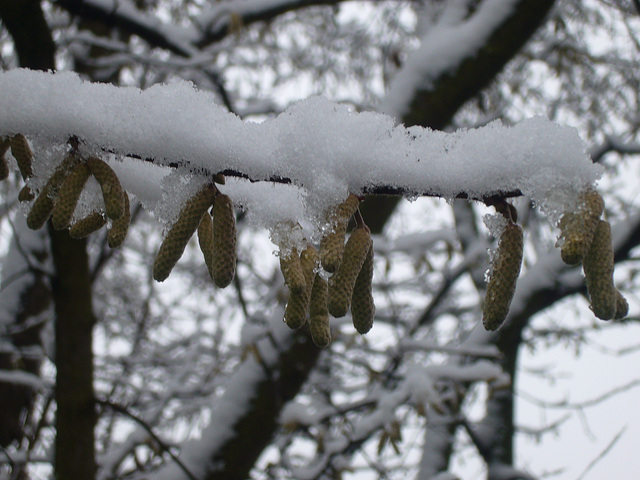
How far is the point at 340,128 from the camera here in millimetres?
1042

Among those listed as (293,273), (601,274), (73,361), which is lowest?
(601,274)

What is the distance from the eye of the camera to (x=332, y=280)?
2.81ft

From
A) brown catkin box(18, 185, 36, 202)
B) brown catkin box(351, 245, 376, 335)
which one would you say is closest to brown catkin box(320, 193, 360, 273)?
brown catkin box(351, 245, 376, 335)

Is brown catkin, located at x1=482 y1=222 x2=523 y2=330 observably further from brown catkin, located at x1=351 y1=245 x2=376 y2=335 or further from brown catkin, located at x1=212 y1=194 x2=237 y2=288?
brown catkin, located at x1=212 y1=194 x2=237 y2=288

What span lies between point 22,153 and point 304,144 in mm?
523

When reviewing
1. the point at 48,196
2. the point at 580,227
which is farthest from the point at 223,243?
the point at 580,227

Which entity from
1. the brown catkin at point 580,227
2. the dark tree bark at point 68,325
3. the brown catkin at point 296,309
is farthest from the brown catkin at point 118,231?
the dark tree bark at point 68,325

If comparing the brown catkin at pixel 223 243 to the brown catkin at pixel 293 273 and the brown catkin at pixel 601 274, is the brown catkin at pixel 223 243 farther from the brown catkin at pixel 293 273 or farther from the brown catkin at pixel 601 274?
the brown catkin at pixel 601 274

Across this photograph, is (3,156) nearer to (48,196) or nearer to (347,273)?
(48,196)

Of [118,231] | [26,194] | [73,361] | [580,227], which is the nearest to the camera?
[580,227]

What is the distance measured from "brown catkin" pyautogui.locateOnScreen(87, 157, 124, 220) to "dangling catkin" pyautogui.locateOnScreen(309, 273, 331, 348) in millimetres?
354

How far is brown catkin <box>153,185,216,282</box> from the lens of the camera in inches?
35.8

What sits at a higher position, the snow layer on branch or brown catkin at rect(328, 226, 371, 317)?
the snow layer on branch

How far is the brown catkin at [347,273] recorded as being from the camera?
0.82 m
